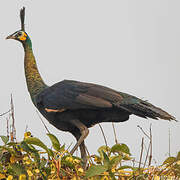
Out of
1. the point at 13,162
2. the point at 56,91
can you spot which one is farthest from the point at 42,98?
the point at 13,162

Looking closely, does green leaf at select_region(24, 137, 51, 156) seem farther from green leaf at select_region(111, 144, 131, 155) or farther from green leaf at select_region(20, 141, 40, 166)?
green leaf at select_region(111, 144, 131, 155)

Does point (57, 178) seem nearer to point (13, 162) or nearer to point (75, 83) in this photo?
point (13, 162)

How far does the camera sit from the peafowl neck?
4.66m

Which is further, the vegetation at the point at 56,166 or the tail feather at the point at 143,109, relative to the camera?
the tail feather at the point at 143,109

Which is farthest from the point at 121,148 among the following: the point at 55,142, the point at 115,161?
the point at 55,142

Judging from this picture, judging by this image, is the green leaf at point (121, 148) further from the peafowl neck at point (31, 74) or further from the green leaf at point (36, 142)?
the peafowl neck at point (31, 74)

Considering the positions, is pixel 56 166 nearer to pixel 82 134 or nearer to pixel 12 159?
pixel 12 159

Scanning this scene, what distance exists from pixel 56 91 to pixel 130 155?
59.2 inches

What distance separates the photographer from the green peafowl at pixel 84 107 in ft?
12.8

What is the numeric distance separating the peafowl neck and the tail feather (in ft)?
4.14

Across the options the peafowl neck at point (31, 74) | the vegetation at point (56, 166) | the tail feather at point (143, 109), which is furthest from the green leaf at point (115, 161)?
the peafowl neck at point (31, 74)

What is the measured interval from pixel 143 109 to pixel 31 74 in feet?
5.72

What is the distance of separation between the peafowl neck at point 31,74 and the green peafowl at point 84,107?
9.1 inches

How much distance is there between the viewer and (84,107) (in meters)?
3.97
